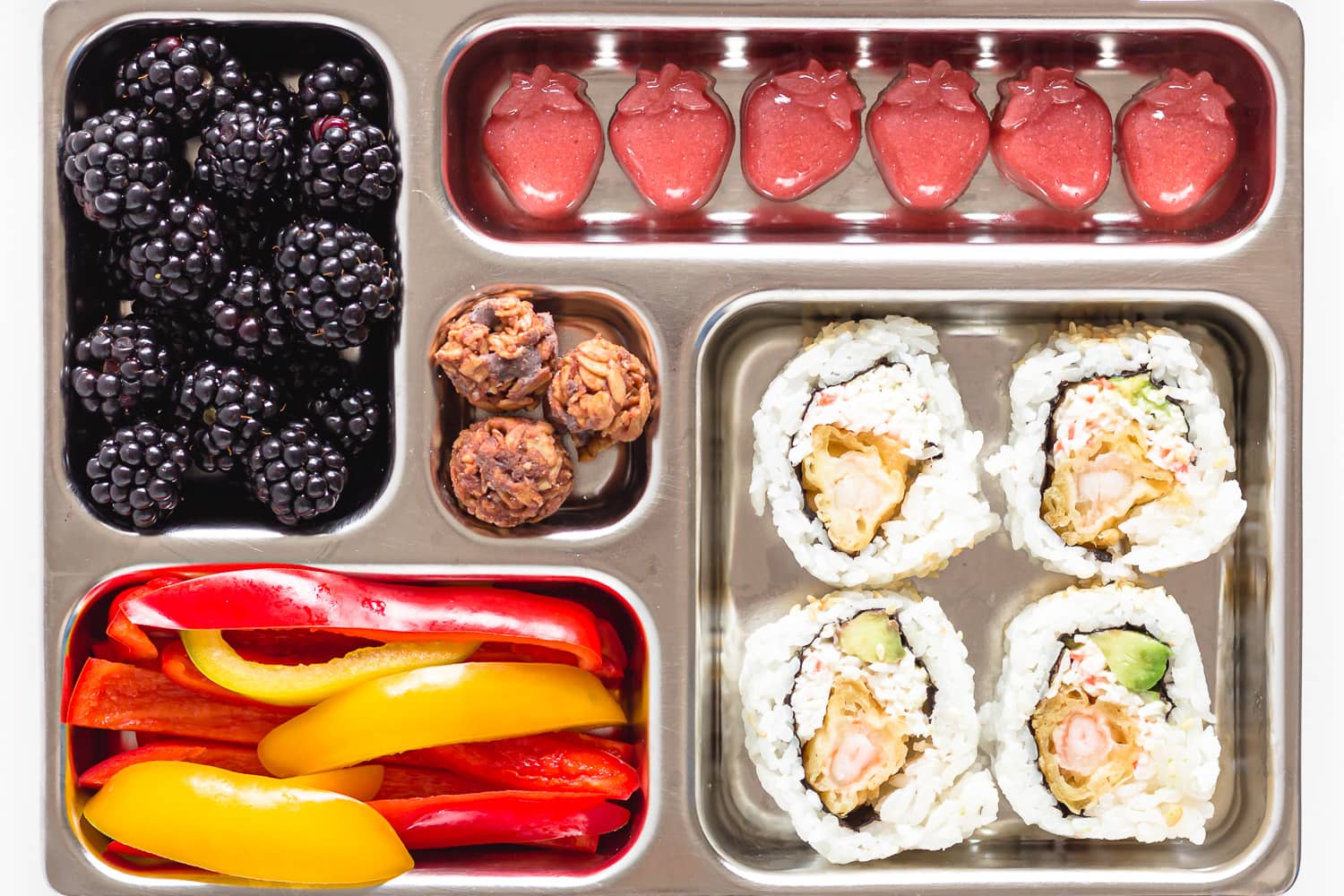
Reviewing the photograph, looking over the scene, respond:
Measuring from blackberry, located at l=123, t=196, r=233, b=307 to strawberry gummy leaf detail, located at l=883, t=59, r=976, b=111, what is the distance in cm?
140

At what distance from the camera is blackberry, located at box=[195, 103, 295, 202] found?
5.75 feet

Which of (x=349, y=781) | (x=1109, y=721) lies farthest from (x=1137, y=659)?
(x=349, y=781)

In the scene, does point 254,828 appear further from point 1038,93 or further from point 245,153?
point 1038,93

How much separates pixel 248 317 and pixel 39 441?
0.77 m

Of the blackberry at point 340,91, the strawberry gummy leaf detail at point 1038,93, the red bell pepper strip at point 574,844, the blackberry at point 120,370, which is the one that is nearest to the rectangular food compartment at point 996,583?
the red bell pepper strip at point 574,844

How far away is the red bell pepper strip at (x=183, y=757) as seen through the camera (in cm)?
186

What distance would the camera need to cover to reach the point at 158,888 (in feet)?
6.00

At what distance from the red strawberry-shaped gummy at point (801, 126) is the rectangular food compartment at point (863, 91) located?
0.03 metres

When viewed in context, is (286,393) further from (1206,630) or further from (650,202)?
(1206,630)

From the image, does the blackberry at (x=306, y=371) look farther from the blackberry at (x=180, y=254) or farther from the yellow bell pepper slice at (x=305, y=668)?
the yellow bell pepper slice at (x=305, y=668)

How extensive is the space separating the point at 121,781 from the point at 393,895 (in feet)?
1.78

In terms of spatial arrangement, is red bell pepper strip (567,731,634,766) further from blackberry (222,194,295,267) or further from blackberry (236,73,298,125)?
blackberry (236,73,298,125)

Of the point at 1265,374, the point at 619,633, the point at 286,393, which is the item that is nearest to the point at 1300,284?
the point at 1265,374

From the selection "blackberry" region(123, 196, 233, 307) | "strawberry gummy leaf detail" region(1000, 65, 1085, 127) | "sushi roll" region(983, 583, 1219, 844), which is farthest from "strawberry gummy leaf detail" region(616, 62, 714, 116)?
"sushi roll" region(983, 583, 1219, 844)
